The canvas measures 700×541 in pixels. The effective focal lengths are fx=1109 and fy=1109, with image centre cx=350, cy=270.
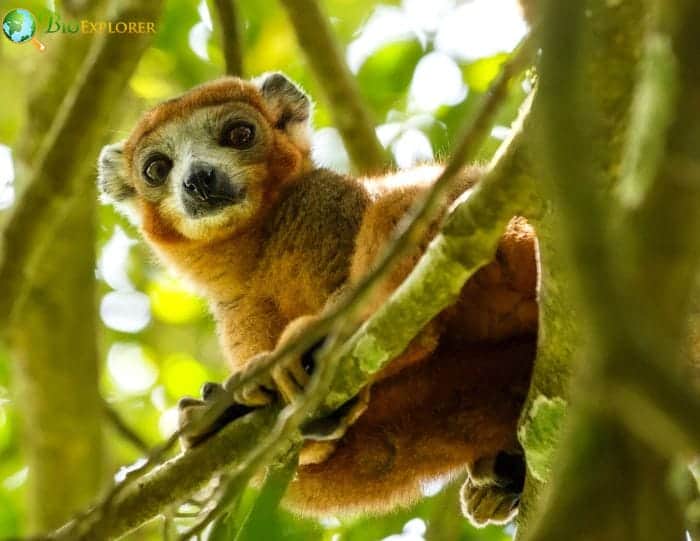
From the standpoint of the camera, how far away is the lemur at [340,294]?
4773 mm

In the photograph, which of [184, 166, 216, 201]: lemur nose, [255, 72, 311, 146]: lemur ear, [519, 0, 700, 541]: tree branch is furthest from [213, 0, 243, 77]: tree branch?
[519, 0, 700, 541]: tree branch

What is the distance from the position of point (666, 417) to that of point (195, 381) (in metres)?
8.55

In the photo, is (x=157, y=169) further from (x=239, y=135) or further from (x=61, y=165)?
(x=61, y=165)

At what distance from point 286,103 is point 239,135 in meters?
0.62

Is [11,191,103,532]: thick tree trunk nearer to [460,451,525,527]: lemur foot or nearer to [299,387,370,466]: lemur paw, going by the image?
[460,451,525,527]: lemur foot

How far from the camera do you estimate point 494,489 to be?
5.28 meters

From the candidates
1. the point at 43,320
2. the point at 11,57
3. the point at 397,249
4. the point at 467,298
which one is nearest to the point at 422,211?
the point at 397,249

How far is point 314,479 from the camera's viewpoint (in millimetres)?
5180

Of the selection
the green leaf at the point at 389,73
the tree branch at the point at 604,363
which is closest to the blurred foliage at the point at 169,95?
the green leaf at the point at 389,73

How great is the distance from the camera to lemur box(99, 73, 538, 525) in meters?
4.77

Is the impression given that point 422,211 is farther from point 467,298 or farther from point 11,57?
point 11,57

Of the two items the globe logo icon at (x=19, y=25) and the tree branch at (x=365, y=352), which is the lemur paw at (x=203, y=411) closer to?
the tree branch at (x=365, y=352)

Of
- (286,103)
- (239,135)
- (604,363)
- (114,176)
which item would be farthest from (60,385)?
(604,363)

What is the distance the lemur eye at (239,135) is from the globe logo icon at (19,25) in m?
2.57
